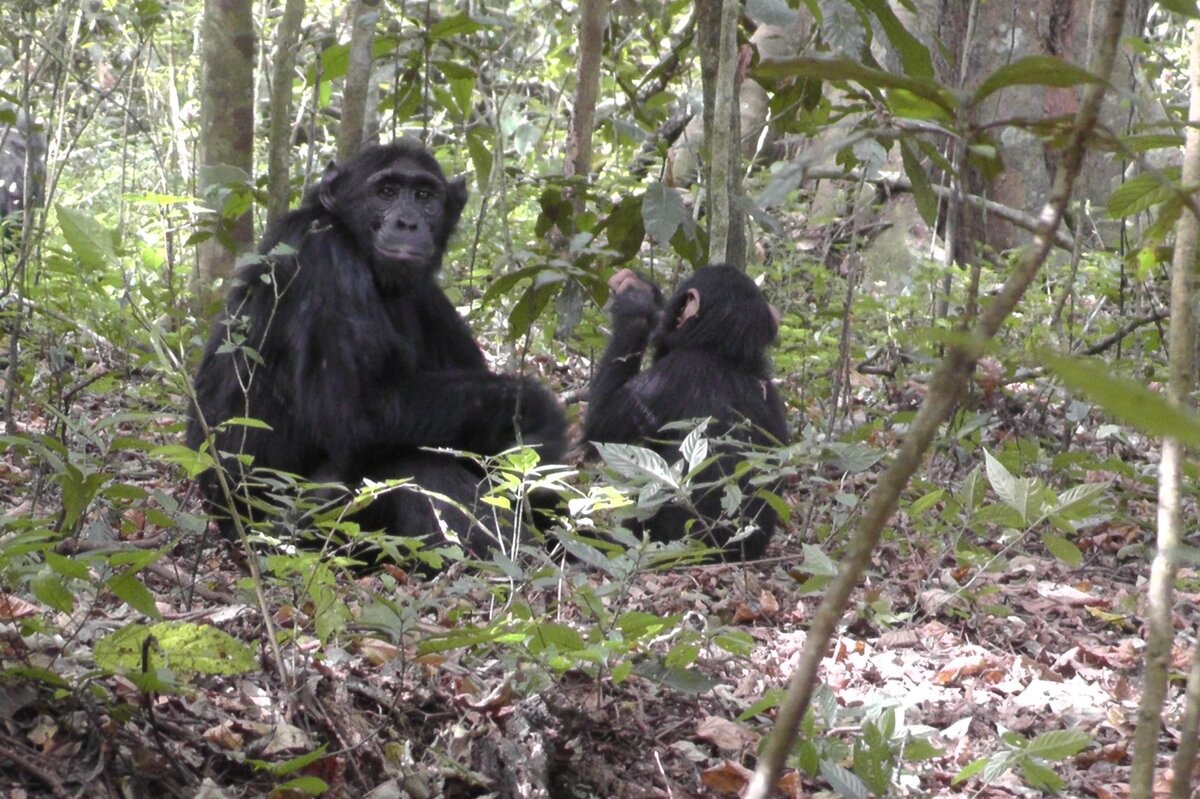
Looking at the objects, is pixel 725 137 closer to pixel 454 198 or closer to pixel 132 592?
pixel 454 198

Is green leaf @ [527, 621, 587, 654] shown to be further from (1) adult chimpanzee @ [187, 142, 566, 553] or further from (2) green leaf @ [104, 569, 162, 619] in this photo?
(1) adult chimpanzee @ [187, 142, 566, 553]

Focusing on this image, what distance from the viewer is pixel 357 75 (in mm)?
6586

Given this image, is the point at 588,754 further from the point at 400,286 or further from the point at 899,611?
the point at 400,286

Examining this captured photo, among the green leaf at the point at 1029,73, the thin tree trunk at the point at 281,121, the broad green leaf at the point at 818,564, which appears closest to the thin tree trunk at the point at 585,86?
the thin tree trunk at the point at 281,121

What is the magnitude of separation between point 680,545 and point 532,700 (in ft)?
1.96

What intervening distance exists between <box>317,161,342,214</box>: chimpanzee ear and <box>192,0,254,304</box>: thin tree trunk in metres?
1.00

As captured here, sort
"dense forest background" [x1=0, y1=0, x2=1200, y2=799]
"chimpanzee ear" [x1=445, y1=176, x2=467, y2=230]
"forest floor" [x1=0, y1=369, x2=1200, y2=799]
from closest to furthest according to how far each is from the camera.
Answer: "dense forest background" [x1=0, y1=0, x2=1200, y2=799] → "forest floor" [x1=0, y1=369, x2=1200, y2=799] → "chimpanzee ear" [x1=445, y1=176, x2=467, y2=230]

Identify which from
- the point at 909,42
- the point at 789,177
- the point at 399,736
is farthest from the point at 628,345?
the point at 789,177

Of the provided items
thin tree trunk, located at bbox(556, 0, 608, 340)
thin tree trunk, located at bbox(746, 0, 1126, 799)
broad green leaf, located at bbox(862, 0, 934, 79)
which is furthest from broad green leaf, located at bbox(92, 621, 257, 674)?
thin tree trunk, located at bbox(556, 0, 608, 340)

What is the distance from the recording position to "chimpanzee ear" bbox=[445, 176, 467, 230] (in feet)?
22.4

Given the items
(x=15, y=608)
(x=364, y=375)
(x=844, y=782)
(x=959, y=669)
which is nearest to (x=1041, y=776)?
(x=844, y=782)

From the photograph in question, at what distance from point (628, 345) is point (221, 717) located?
13.8 feet

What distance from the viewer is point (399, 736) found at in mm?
2996

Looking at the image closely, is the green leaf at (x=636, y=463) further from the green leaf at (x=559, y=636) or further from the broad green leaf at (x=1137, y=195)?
the broad green leaf at (x=1137, y=195)
